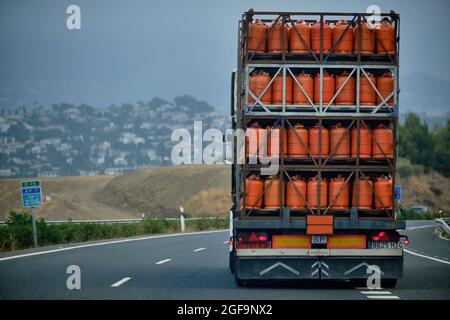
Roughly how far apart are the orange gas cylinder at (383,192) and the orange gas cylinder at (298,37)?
261 cm

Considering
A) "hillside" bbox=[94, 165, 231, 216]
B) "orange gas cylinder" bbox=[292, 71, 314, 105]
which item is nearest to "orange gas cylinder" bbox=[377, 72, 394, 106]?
"orange gas cylinder" bbox=[292, 71, 314, 105]

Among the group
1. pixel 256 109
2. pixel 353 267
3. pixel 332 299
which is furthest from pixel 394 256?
pixel 256 109

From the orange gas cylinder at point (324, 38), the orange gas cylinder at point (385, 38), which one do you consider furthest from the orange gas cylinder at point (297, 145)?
the orange gas cylinder at point (385, 38)

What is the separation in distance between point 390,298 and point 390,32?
4809mm

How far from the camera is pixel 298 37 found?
17641 millimetres

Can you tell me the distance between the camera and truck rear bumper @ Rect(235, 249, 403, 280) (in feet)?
56.5

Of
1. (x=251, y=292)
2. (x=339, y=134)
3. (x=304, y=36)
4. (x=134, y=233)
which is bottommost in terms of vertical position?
(x=134, y=233)

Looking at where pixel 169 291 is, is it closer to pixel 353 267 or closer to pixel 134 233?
pixel 353 267

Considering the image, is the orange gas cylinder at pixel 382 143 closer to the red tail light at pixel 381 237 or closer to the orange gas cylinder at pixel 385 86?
the orange gas cylinder at pixel 385 86

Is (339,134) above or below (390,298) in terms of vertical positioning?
above

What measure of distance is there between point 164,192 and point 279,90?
89543 millimetres

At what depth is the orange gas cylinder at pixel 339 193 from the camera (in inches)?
686

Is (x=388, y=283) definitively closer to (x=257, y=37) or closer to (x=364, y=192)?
(x=364, y=192)
